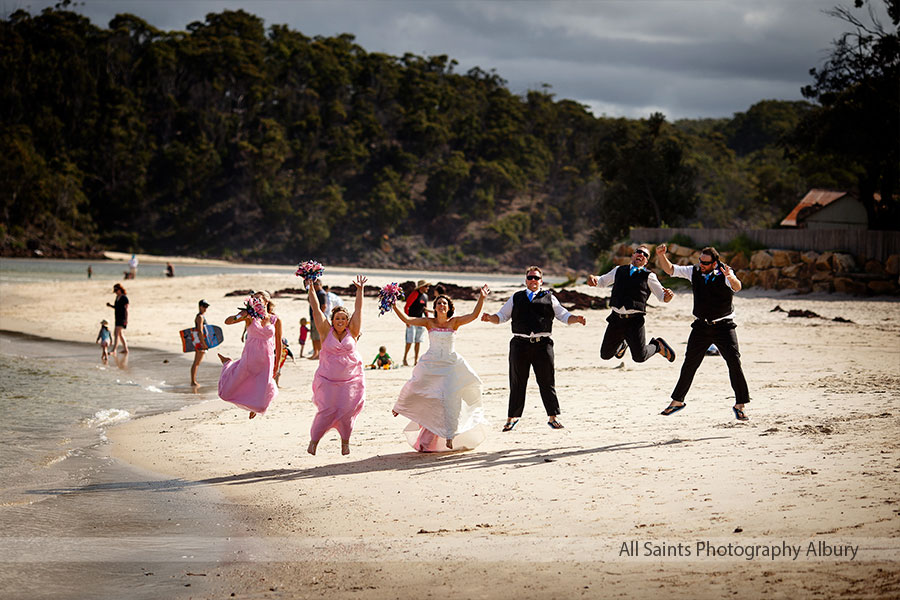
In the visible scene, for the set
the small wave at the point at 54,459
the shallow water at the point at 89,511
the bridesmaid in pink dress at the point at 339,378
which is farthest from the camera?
the small wave at the point at 54,459

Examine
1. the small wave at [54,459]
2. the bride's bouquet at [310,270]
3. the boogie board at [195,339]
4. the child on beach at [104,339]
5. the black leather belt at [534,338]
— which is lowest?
the small wave at [54,459]

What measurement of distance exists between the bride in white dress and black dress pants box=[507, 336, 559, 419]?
28.0 inches

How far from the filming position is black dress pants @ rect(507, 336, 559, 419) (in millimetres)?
10375

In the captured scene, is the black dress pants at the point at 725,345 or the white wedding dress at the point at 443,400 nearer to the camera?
the white wedding dress at the point at 443,400

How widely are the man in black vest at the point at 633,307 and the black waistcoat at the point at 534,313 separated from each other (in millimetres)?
1234

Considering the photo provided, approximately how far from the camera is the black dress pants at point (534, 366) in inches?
408

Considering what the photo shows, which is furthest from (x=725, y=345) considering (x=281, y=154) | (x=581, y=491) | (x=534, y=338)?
(x=281, y=154)

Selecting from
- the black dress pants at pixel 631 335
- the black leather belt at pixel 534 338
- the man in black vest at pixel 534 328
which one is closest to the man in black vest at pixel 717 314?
the black dress pants at pixel 631 335

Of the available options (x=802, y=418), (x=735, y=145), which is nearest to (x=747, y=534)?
(x=802, y=418)

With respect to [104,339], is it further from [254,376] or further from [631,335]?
[631,335]

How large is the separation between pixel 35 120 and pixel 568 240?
2332 inches

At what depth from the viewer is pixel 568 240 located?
104 meters

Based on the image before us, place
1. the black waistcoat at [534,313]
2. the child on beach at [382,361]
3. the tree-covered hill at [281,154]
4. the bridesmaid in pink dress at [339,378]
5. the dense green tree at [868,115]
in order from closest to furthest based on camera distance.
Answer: the bridesmaid in pink dress at [339,378] < the black waistcoat at [534,313] < the child on beach at [382,361] < the dense green tree at [868,115] < the tree-covered hill at [281,154]

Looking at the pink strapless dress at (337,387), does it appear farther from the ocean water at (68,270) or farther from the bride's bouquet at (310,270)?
the ocean water at (68,270)
